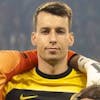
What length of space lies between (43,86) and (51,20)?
0.29 m

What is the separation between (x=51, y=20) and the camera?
1.73m

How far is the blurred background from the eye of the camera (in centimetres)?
377

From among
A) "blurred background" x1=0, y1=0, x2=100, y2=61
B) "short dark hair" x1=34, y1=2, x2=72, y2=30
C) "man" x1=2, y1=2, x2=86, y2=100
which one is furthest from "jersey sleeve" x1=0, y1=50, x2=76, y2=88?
"blurred background" x1=0, y1=0, x2=100, y2=61

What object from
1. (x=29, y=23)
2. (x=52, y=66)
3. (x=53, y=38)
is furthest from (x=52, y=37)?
→ (x=29, y=23)

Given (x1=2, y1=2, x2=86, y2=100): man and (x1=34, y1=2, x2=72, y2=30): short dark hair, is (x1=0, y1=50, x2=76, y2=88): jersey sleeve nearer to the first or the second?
(x1=2, y1=2, x2=86, y2=100): man

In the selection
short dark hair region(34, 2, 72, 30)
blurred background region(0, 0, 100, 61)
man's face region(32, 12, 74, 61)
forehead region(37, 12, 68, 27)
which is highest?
short dark hair region(34, 2, 72, 30)

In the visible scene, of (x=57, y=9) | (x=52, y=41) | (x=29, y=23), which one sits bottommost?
(x=29, y=23)

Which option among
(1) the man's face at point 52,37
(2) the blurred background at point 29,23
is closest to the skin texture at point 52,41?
(1) the man's face at point 52,37

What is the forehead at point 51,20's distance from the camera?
1.72m

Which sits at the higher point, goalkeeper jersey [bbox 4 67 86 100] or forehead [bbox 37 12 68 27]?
forehead [bbox 37 12 68 27]

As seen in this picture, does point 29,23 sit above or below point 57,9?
below

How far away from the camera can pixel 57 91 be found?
5.74 ft

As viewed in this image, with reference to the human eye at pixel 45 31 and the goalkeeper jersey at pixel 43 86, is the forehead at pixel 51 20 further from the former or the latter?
the goalkeeper jersey at pixel 43 86

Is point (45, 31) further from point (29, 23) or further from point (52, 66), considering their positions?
point (29, 23)
